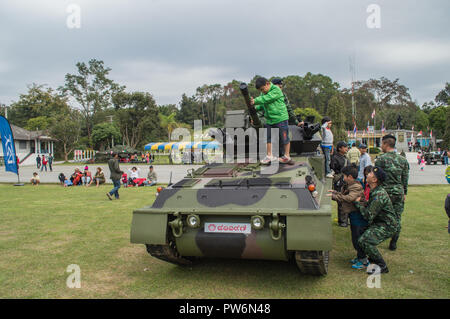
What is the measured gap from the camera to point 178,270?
5.61 m

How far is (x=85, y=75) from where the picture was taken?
50.3 metres

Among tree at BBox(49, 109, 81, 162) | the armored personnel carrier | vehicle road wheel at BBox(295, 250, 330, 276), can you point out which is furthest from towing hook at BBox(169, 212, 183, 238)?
tree at BBox(49, 109, 81, 162)

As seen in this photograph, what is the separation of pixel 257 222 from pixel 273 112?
2.25 meters

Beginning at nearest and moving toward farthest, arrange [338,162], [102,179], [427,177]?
[338,162]
[102,179]
[427,177]

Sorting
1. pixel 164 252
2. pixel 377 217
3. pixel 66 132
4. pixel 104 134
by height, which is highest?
pixel 66 132

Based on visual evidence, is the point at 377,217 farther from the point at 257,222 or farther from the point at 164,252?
the point at 164,252

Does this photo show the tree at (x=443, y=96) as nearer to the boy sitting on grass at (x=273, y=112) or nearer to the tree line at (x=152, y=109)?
the tree line at (x=152, y=109)

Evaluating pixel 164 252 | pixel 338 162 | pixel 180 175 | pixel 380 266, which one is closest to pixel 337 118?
pixel 180 175

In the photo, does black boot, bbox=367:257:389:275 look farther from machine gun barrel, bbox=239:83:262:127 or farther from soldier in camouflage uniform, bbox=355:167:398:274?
machine gun barrel, bbox=239:83:262:127

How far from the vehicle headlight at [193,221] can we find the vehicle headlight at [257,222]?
0.70 metres

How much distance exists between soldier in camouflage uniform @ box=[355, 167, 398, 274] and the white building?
4329 cm

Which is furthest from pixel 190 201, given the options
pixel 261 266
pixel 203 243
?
pixel 261 266

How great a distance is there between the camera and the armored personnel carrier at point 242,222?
14.1 feet

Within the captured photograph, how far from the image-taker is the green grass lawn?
15.6 feet
